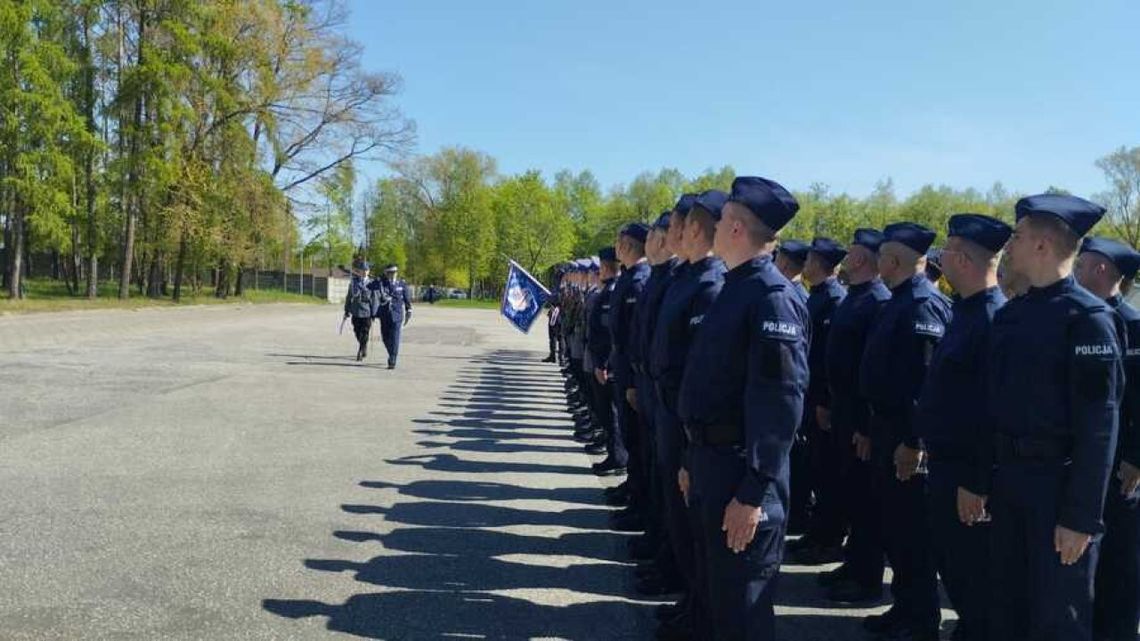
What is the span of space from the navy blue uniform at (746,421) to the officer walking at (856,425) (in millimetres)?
1743

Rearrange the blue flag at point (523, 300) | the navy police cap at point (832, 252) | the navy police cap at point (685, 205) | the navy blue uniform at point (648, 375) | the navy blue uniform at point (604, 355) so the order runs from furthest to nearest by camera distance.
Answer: the blue flag at point (523, 300) < the navy blue uniform at point (604, 355) < the navy police cap at point (832, 252) < the navy blue uniform at point (648, 375) < the navy police cap at point (685, 205)

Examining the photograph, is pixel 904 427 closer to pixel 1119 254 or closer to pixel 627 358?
pixel 1119 254

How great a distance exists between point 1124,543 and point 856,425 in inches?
61.1

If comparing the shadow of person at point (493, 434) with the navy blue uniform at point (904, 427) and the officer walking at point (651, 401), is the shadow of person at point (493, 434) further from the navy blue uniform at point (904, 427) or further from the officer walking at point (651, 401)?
the navy blue uniform at point (904, 427)

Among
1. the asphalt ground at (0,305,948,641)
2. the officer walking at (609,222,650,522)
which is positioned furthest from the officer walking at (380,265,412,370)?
the officer walking at (609,222,650,522)

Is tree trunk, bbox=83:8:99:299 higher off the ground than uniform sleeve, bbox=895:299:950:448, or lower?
higher

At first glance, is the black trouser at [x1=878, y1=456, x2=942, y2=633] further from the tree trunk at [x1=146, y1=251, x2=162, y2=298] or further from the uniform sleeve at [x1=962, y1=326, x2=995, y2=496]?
the tree trunk at [x1=146, y1=251, x2=162, y2=298]

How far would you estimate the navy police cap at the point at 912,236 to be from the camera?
4957 mm

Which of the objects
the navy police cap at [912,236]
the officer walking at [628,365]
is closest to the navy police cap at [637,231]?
the officer walking at [628,365]

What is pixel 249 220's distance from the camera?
40.9 meters

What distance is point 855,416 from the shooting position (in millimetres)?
5332

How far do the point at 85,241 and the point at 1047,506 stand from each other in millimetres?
45616

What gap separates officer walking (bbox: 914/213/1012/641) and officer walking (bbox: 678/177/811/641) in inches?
34.8

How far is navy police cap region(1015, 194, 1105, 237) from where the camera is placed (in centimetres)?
343
